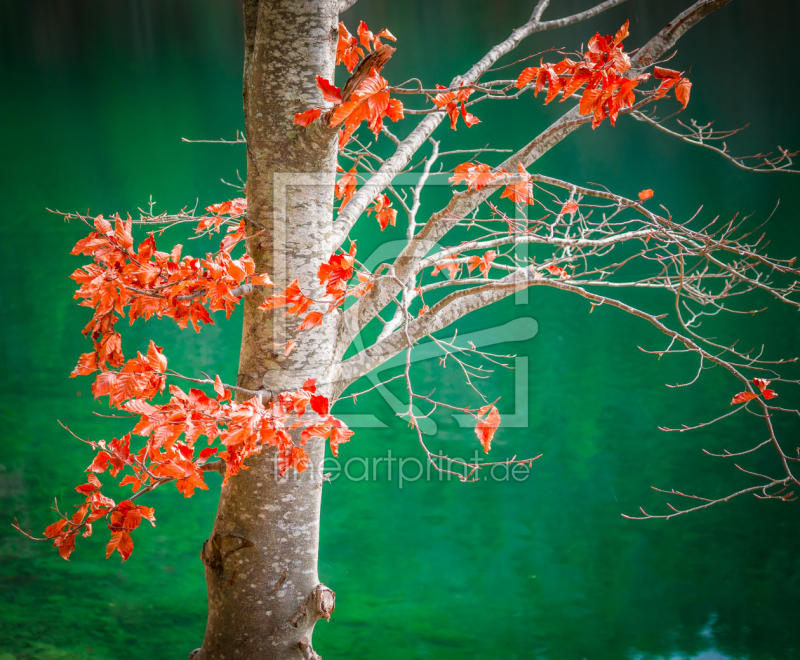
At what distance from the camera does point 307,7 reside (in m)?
1.19

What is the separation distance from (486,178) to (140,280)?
2.37 feet

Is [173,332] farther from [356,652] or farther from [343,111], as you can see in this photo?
[343,111]

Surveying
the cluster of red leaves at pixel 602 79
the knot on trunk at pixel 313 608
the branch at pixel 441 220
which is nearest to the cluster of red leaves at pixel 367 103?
the cluster of red leaves at pixel 602 79

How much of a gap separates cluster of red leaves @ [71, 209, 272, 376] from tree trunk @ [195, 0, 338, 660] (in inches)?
5.4

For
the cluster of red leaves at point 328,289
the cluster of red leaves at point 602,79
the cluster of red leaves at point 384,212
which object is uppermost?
the cluster of red leaves at point 384,212

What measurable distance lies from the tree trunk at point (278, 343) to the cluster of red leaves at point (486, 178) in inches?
11.2

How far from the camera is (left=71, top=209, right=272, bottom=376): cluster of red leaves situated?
1058 millimetres

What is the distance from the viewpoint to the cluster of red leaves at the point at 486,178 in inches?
47.3

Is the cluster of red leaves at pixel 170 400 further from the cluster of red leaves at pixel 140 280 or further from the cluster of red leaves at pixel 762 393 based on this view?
the cluster of red leaves at pixel 762 393

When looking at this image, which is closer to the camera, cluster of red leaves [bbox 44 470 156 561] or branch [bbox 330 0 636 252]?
cluster of red leaves [bbox 44 470 156 561]

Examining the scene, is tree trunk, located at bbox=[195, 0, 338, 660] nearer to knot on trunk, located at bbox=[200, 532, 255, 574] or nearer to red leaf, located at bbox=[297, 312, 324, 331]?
knot on trunk, located at bbox=[200, 532, 255, 574]

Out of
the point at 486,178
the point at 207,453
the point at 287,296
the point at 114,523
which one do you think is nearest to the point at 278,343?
the point at 287,296

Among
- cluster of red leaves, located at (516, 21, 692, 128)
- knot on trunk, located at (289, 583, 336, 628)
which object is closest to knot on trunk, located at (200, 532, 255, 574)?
knot on trunk, located at (289, 583, 336, 628)

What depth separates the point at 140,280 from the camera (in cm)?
108
